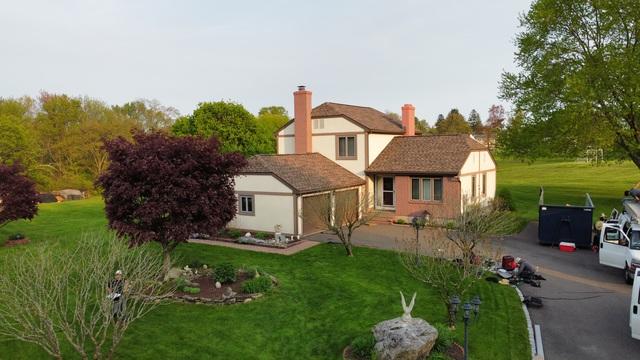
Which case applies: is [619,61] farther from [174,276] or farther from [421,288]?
[174,276]

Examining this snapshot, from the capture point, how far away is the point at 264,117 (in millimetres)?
74938

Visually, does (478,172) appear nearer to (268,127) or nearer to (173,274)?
(173,274)

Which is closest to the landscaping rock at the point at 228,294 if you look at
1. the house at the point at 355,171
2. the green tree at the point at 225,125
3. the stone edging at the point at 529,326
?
the house at the point at 355,171

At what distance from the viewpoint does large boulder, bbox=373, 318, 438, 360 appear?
1035 centimetres

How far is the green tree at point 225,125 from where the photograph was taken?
1853 inches

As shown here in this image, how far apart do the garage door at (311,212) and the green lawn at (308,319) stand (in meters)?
5.58

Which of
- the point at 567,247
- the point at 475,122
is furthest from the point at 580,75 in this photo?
the point at 475,122

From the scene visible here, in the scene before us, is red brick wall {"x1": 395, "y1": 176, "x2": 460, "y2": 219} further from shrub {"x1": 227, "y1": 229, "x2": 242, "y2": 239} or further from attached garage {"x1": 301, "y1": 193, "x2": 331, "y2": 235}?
shrub {"x1": 227, "y1": 229, "x2": 242, "y2": 239}

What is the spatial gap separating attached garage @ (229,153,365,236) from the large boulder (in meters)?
12.7

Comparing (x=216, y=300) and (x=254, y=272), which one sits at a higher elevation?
(x=254, y=272)

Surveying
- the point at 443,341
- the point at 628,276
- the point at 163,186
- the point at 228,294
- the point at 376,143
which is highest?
the point at 376,143

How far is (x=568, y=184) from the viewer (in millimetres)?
50188

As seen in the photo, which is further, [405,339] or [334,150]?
[334,150]

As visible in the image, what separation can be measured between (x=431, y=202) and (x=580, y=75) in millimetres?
11273
